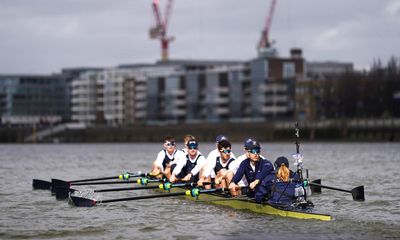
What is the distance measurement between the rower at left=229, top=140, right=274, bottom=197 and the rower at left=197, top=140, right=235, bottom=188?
1399 millimetres

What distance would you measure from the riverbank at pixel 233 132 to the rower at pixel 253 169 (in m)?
98.7

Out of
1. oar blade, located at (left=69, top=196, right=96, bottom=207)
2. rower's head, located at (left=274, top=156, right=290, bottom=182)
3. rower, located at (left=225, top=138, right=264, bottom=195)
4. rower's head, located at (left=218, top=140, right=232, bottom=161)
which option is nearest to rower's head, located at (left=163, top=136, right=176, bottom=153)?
rower's head, located at (left=218, top=140, right=232, bottom=161)

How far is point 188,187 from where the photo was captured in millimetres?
31766

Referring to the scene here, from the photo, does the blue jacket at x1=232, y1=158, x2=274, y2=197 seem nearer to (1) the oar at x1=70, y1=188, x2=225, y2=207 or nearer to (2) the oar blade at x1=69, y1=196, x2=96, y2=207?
(1) the oar at x1=70, y1=188, x2=225, y2=207

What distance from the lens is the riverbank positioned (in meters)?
126

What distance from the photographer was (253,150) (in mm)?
25938

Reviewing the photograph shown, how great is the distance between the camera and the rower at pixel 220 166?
28797 millimetres

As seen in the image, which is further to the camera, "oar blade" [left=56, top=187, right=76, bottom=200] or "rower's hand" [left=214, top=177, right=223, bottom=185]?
"oar blade" [left=56, top=187, right=76, bottom=200]

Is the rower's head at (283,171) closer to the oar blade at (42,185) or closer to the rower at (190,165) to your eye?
the rower at (190,165)

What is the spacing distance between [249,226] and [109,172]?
30788mm

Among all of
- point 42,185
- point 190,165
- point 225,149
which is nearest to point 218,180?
point 225,149

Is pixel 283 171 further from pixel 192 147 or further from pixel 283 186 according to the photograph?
pixel 192 147

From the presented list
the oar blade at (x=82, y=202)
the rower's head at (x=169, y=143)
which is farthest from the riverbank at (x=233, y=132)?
the oar blade at (x=82, y=202)

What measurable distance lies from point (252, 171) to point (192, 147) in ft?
18.8
